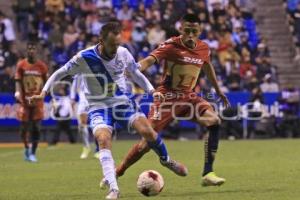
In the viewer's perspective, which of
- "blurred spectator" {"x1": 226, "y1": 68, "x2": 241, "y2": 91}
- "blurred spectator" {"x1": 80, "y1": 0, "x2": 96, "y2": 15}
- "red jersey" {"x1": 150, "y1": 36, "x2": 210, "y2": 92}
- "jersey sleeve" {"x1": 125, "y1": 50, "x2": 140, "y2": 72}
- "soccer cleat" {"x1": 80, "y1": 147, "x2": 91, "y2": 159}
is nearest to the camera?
"jersey sleeve" {"x1": 125, "y1": 50, "x2": 140, "y2": 72}

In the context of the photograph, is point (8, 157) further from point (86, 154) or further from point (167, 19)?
point (167, 19)

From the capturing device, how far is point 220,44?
101 ft

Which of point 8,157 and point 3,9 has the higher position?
point 3,9

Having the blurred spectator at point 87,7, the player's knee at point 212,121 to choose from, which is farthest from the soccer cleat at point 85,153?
the blurred spectator at point 87,7

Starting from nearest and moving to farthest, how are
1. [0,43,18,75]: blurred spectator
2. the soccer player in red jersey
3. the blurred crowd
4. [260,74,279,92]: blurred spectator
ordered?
the soccer player in red jersey
[0,43,18,75]: blurred spectator
[260,74,279,92]: blurred spectator
the blurred crowd

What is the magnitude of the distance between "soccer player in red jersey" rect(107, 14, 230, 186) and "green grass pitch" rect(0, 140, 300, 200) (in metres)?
0.64

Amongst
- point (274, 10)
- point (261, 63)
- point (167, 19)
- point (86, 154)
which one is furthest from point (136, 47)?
point (86, 154)

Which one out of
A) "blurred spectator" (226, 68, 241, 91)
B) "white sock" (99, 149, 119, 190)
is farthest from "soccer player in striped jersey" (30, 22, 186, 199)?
"blurred spectator" (226, 68, 241, 91)

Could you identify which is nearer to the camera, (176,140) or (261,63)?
(176,140)

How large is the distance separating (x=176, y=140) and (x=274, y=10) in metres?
9.75

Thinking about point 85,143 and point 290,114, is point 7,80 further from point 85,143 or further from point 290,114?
point 290,114

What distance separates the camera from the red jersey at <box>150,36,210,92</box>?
40.5ft

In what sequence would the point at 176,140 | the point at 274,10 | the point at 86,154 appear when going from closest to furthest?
the point at 86,154
the point at 176,140
the point at 274,10

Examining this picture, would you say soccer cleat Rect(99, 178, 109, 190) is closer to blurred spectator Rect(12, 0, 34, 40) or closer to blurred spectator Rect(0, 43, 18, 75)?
blurred spectator Rect(0, 43, 18, 75)
